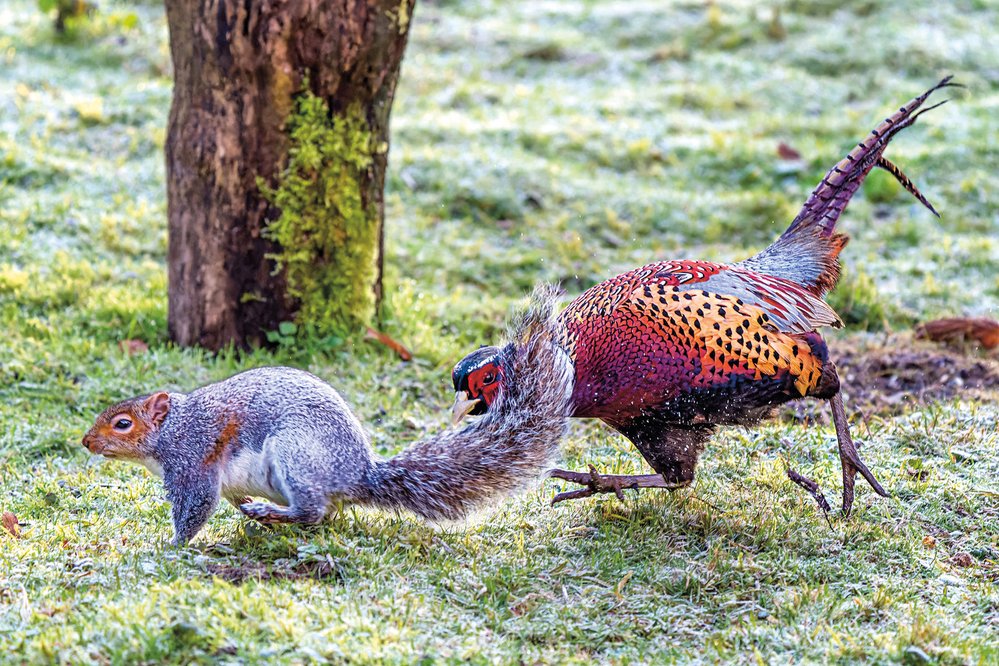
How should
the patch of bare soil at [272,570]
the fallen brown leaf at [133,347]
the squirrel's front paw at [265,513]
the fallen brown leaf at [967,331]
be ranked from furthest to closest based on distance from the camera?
the fallen brown leaf at [967,331], the fallen brown leaf at [133,347], the squirrel's front paw at [265,513], the patch of bare soil at [272,570]

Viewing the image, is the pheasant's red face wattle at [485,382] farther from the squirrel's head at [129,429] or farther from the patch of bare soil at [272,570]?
the squirrel's head at [129,429]

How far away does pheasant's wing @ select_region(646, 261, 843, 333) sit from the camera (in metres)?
3.90

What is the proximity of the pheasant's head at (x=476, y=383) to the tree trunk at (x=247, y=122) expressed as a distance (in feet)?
6.97

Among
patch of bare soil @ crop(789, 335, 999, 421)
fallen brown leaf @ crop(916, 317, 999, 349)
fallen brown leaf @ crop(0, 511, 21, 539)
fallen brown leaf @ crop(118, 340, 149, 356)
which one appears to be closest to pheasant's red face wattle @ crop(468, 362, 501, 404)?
fallen brown leaf @ crop(0, 511, 21, 539)

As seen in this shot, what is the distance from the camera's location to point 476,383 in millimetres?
3812

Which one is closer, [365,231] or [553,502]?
[553,502]

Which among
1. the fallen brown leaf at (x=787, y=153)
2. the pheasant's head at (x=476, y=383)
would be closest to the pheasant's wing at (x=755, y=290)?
the pheasant's head at (x=476, y=383)

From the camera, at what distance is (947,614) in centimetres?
343

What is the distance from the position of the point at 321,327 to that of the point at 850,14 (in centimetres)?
873

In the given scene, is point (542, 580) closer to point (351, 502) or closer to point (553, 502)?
point (553, 502)

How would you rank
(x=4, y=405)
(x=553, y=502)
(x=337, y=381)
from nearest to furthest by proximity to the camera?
(x=553, y=502)
(x=4, y=405)
(x=337, y=381)

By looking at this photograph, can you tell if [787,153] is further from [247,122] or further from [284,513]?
[284,513]

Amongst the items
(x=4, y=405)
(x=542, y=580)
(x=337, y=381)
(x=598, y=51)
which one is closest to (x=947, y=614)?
(x=542, y=580)

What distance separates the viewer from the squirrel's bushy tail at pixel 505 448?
3723 mm
